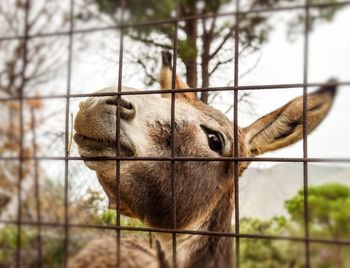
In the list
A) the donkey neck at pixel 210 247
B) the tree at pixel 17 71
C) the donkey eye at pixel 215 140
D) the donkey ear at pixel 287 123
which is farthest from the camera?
the tree at pixel 17 71

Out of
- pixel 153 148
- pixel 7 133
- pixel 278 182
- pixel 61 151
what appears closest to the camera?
pixel 153 148

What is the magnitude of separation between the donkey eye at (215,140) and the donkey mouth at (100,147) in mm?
612

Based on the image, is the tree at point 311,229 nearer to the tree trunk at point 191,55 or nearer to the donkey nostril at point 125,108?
the tree trunk at point 191,55

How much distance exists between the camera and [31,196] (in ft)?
20.1

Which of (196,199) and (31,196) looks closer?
(196,199)

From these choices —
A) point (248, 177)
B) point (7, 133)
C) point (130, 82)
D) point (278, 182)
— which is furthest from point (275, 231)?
point (7, 133)

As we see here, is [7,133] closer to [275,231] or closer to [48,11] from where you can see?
[48,11]

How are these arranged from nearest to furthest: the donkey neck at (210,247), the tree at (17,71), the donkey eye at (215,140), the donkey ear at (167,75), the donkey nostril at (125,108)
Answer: the donkey nostril at (125,108) < the donkey eye at (215,140) < the donkey neck at (210,247) < the donkey ear at (167,75) < the tree at (17,71)

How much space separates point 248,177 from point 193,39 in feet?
2.94

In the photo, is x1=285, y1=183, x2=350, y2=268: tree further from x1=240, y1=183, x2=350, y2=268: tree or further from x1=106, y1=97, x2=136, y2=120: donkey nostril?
x1=106, y1=97, x2=136, y2=120: donkey nostril

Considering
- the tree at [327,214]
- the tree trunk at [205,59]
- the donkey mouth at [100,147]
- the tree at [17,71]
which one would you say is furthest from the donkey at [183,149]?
the tree at [17,71]

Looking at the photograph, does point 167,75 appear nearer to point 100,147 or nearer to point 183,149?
point 183,149

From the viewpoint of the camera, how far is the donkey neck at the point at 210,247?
2727mm

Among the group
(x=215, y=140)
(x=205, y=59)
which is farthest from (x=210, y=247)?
(x=205, y=59)
